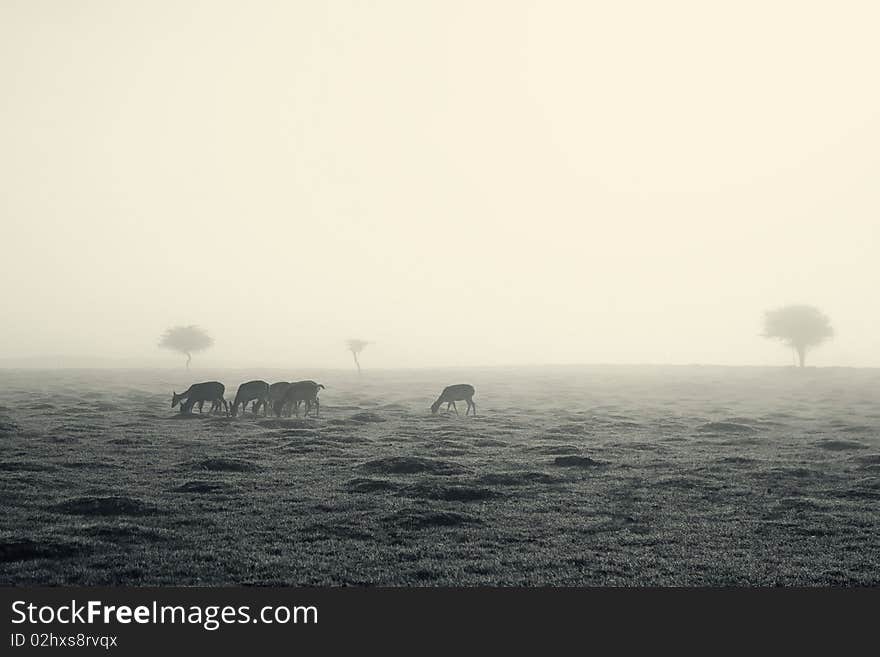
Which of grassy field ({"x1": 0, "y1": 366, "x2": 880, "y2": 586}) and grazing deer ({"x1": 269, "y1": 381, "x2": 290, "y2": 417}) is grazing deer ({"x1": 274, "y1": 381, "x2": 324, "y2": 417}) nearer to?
grazing deer ({"x1": 269, "y1": 381, "x2": 290, "y2": 417})

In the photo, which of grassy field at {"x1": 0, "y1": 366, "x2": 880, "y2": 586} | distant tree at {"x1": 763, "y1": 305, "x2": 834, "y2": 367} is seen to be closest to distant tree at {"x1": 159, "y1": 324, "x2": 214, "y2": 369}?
grassy field at {"x1": 0, "y1": 366, "x2": 880, "y2": 586}

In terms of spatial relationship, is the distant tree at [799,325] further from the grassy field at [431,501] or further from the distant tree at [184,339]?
the distant tree at [184,339]

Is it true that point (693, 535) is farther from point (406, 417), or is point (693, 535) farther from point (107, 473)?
point (406, 417)

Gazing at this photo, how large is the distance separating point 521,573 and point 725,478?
1516cm

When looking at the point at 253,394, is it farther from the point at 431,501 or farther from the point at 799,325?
the point at 799,325

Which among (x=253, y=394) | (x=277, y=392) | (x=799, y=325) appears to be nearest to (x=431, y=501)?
(x=277, y=392)

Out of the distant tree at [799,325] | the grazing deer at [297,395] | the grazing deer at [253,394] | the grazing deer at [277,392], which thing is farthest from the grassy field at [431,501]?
the distant tree at [799,325]

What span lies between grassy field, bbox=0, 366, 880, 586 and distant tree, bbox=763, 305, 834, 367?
84.0 metres

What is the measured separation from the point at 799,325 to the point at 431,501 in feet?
391

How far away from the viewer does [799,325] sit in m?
120

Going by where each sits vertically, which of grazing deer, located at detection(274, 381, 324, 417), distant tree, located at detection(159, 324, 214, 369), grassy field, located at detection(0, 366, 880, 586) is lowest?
grassy field, located at detection(0, 366, 880, 586)

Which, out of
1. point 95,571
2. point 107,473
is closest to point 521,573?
point 95,571

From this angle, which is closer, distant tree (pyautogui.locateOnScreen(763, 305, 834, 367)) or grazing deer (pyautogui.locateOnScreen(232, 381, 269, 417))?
grazing deer (pyautogui.locateOnScreen(232, 381, 269, 417))

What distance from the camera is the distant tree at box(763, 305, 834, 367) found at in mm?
120000
